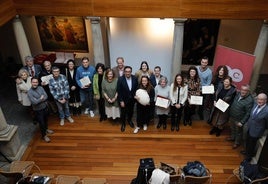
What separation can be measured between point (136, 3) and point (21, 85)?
3.45 meters

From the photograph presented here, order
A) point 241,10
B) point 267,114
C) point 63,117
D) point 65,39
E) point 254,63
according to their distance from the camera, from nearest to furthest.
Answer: point 267,114 < point 241,10 < point 254,63 < point 63,117 < point 65,39

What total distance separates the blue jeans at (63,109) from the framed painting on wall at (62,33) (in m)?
3.16

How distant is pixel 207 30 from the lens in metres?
9.40

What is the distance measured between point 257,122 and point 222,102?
3.31 ft

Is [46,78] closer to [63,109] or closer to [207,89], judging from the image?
[63,109]

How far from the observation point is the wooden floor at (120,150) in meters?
6.41

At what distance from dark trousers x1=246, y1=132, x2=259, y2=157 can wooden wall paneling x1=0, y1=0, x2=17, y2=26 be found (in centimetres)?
616

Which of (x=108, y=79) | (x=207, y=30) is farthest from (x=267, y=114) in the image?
(x=207, y=30)

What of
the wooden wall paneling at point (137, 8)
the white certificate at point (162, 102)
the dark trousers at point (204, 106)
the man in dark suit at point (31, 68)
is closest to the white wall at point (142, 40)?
the wooden wall paneling at point (137, 8)

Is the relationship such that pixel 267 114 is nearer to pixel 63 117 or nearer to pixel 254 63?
pixel 254 63

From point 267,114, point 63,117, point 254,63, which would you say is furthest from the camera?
point 63,117

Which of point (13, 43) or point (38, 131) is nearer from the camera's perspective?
point (38, 131)

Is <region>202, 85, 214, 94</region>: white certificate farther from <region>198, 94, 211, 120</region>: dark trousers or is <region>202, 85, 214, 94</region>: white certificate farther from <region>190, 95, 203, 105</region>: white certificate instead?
<region>198, 94, 211, 120</region>: dark trousers

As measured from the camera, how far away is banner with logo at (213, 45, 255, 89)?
283 inches
